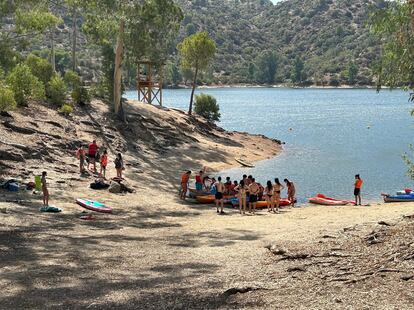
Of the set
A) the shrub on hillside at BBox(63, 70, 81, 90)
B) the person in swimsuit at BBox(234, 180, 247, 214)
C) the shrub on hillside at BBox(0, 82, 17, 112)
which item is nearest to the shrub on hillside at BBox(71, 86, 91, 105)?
the shrub on hillside at BBox(63, 70, 81, 90)

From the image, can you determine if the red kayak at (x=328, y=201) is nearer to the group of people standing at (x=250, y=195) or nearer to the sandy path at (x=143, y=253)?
the group of people standing at (x=250, y=195)

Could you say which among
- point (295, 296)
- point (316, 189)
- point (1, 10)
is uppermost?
point (1, 10)

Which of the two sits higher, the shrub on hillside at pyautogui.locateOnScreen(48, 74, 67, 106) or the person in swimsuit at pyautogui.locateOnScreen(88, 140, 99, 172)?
the shrub on hillside at pyautogui.locateOnScreen(48, 74, 67, 106)

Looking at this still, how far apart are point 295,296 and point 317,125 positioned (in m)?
74.3

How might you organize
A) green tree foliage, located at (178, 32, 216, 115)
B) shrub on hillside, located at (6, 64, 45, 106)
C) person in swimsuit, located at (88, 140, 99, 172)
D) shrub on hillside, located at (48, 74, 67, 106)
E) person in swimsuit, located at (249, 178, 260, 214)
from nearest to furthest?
1. person in swimsuit, located at (249, 178, 260, 214)
2. person in swimsuit, located at (88, 140, 99, 172)
3. shrub on hillside, located at (6, 64, 45, 106)
4. shrub on hillside, located at (48, 74, 67, 106)
5. green tree foliage, located at (178, 32, 216, 115)

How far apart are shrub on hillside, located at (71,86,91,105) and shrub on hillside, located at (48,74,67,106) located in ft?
5.26

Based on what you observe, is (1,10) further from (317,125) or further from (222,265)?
(317,125)

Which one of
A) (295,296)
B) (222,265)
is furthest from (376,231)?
(295,296)

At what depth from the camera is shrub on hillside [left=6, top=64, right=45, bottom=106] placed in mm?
38469

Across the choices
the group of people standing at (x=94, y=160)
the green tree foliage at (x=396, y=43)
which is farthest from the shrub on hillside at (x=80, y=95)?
the green tree foliage at (x=396, y=43)

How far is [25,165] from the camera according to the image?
29.3m

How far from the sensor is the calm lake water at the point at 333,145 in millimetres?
39312

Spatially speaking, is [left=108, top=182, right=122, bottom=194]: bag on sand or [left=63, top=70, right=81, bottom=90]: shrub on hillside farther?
[left=63, top=70, right=81, bottom=90]: shrub on hillside

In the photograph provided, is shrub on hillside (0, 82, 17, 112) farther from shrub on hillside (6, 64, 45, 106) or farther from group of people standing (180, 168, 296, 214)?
group of people standing (180, 168, 296, 214)
